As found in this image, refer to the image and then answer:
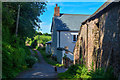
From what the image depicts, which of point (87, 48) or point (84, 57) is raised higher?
point (87, 48)

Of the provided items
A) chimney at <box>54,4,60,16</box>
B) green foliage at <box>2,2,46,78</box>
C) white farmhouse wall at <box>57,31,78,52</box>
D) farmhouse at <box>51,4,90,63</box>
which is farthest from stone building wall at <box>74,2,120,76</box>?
chimney at <box>54,4,60,16</box>

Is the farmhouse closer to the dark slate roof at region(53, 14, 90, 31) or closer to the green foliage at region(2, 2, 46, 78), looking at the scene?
the dark slate roof at region(53, 14, 90, 31)

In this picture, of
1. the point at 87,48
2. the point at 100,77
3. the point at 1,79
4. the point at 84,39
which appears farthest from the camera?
the point at 84,39

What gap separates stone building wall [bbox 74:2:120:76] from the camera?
5.57m

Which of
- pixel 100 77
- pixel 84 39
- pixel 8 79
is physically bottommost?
pixel 8 79

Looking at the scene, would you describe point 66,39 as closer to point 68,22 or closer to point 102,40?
point 68,22

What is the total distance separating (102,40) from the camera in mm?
6996

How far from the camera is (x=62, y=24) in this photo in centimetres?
2116

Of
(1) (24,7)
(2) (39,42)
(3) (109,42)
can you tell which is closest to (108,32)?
(3) (109,42)

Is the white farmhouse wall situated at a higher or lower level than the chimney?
lower

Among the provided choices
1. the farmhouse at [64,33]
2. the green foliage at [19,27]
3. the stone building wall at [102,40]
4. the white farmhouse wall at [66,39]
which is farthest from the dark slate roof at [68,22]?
the stone building wall at [102,40]

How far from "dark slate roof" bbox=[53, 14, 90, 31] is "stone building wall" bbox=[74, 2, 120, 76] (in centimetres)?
1031

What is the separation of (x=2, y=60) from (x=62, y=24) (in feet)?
47.8

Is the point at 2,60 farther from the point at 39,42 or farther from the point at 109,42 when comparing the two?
the point at 39,42
